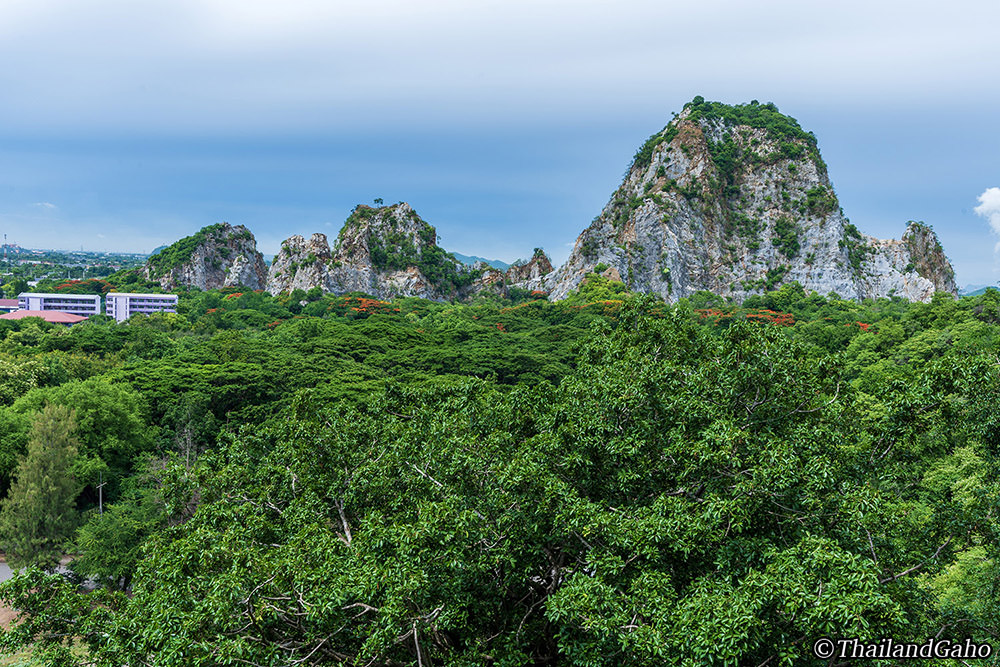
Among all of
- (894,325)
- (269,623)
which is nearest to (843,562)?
(269,623)

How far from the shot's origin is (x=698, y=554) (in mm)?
7426

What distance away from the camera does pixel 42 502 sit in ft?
66.3

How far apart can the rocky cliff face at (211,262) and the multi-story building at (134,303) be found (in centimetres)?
985

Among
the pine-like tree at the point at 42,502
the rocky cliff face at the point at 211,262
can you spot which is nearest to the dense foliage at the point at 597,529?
the pine-like tree at the point at 42,502

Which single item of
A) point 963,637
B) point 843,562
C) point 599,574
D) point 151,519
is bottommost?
point 151,519

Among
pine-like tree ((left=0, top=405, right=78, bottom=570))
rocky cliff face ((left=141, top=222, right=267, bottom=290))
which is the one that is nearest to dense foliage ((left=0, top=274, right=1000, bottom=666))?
pine-like tree ((left=0, top=405, right=78, bottom=570))

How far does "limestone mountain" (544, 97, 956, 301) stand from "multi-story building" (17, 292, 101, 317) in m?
55.7

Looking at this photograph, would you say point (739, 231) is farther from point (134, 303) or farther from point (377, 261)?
point (134, 303)

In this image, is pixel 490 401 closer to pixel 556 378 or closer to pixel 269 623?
pixel 269 623

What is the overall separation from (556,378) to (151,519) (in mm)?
19736

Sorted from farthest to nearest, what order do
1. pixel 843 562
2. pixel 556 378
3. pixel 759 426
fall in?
1. pixel 556 378
2. pixel 759 426
3. pixel 843 562

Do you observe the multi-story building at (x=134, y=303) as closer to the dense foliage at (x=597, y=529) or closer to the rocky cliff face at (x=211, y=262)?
the rocky cliff face at (x=211, y=262)

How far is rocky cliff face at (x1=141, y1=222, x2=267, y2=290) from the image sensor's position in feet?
308

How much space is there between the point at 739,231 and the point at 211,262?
71798 millimetres
